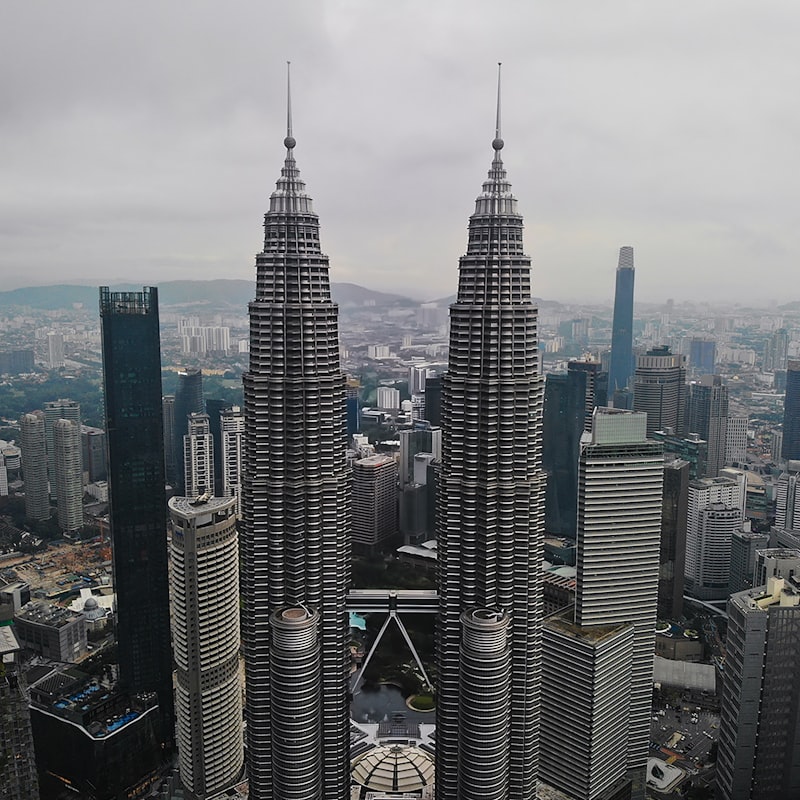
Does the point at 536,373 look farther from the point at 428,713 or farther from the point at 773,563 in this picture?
the point at 428,713

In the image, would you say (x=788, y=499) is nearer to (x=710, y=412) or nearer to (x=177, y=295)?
(x=710, y=412)

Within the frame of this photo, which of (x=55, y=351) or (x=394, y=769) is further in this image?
(x=55, y=351)

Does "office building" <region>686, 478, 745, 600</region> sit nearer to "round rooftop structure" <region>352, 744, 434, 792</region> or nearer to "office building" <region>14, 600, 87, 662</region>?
"round rooftop structure" <region>352, 744, 434, 792</region>

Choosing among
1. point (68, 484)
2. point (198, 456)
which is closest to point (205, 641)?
point (198, 456)

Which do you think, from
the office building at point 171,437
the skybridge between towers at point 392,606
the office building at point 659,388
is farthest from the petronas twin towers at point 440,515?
the office building at point 659,388

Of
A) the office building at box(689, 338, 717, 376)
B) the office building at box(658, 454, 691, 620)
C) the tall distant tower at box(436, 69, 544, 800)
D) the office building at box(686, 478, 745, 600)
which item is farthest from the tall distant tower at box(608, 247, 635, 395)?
the tall distant tower at box(436, 69, 544, 800)

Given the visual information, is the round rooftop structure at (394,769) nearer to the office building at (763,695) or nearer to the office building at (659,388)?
the office building at (763,695)
